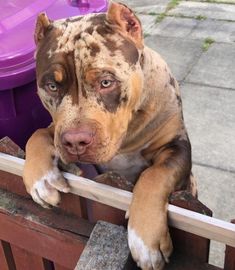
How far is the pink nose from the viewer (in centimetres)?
221

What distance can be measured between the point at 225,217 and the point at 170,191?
1611 millimetres

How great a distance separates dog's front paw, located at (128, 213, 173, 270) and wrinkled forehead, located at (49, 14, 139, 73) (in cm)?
66

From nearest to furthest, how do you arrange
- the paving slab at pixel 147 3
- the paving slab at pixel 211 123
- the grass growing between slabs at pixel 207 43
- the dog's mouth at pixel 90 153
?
the dog's mouth at pixel 90 153 < the paving slab at pixel 211 123 < the grass growing between slabs at pixel 207 43 < the paving slab at pixel 147 3

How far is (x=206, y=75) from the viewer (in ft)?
18.0

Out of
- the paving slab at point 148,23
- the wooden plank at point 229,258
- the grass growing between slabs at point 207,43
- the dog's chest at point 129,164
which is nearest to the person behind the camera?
the wooden plank at point 229,258

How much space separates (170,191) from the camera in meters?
2.33

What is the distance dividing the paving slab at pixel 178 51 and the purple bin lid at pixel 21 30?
254cm

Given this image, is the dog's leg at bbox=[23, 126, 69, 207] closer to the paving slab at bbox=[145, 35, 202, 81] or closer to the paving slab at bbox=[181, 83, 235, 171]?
the paving slab at bbox=[181, 83, 235, 171]

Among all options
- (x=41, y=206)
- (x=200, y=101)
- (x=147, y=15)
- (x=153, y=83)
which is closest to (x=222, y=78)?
(x=200, y=101)

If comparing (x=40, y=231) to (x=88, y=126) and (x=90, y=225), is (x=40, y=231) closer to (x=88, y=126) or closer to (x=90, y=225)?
(x=90, y=225)

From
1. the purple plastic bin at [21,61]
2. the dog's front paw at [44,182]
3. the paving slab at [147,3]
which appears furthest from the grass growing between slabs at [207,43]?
the dog's front paw at [44,182]

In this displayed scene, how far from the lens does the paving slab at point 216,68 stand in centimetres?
537

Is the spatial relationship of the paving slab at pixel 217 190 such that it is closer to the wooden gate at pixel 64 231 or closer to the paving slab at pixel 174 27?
the wooden gate at pixel 64 231

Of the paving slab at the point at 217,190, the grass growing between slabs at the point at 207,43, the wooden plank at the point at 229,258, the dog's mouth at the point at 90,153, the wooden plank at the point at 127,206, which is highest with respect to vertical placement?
the dog's mouth at the point at 90,153
